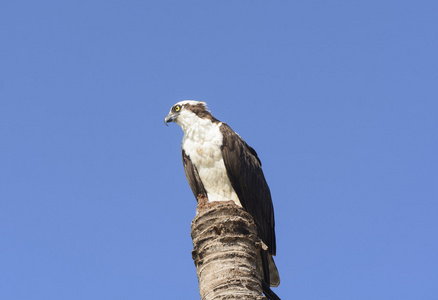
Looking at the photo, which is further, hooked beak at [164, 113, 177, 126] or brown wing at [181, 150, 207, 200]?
hooked beak at [164, 113, 177, 126]

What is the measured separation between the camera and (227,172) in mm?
10297

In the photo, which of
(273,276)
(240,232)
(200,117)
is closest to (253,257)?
(240,232)

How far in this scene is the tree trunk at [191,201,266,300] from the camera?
7812mm

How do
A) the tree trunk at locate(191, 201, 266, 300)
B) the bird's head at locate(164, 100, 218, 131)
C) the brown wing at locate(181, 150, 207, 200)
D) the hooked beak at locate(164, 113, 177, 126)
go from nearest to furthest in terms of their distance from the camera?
the tree trunk at locate(191, 201, 266, 300) → the brown wing at locate(181, 150, 207, 200) → the bird's head at locate(164, 100, 218, 131) → the hooked beak at locate(164, 113, 177, 126)

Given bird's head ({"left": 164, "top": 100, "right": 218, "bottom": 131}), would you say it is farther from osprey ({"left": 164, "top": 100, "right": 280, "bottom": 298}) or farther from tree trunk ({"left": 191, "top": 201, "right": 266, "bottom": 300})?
tree trunk ({"left": 191, "top": 201, "right": 266, "bottom": 300})

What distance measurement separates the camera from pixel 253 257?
27.2ft

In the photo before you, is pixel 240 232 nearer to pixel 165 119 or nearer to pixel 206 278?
pixel 206 278

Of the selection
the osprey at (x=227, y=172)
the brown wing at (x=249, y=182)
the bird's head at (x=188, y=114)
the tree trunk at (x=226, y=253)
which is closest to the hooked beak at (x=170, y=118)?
the bird's head at (x=188, y=114)

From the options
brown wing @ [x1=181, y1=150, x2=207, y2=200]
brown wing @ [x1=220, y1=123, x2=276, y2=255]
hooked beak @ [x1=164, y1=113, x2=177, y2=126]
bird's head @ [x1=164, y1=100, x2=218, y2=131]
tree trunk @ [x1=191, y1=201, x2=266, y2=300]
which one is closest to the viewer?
tree trunk @ [x1=191, y1=201, x2=266, y2=300]

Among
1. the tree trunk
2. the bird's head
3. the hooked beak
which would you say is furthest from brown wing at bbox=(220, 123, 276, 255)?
the tree trunk

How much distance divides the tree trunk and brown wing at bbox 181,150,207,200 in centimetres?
173

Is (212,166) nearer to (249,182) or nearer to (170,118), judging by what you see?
(249,182)

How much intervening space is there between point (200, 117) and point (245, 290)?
152 inches

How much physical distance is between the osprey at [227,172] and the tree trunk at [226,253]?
5.14ft
